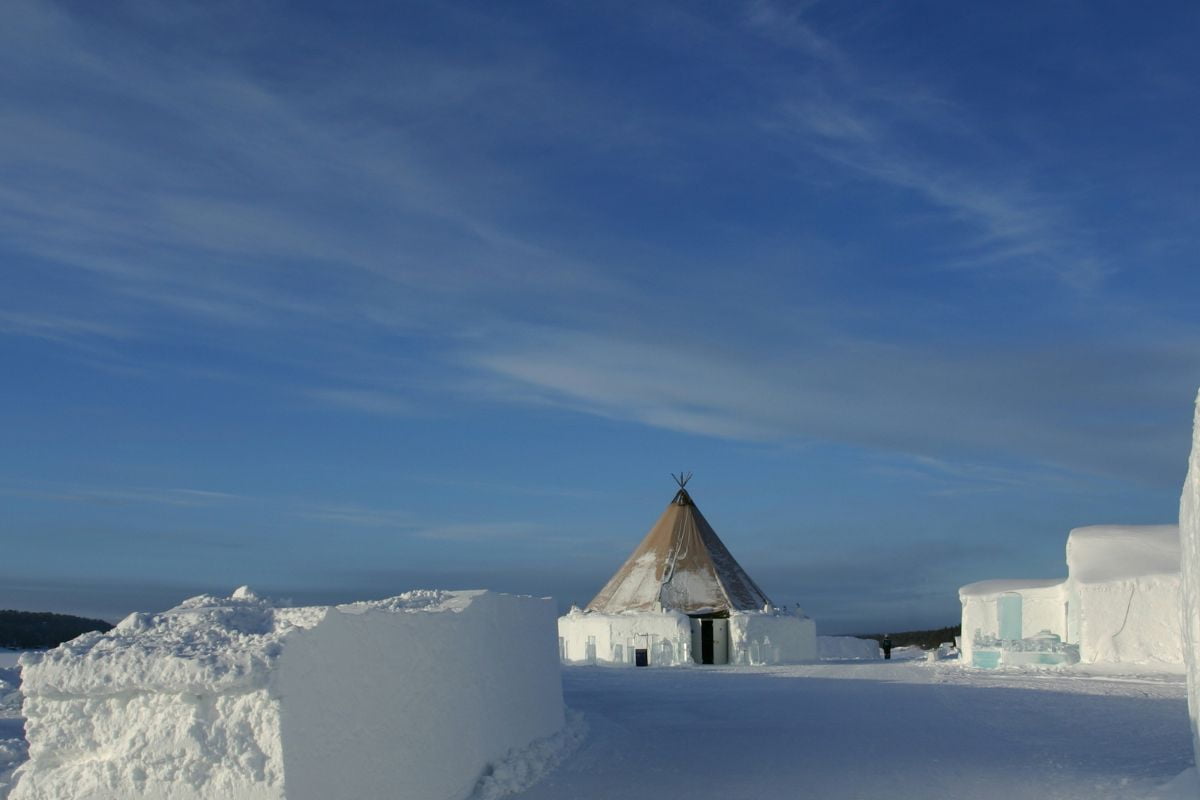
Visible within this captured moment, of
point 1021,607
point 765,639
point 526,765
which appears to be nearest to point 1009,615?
point 1021,607

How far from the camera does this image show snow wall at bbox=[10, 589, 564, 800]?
629 cm

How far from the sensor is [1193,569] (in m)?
8.45

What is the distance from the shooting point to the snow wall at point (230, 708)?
629cm

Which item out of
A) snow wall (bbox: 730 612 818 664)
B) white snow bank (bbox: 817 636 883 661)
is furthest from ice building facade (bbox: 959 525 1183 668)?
white snow bank (bbox: 817 636 883 661)

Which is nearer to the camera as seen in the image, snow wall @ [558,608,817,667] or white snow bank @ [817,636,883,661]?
snow wall @ [558,608,817,667]

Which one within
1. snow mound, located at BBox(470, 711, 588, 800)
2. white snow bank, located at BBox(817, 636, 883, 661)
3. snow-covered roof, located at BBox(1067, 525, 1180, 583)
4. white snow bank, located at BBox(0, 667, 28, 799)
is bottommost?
white snow bank, located at BBox(817, 636, 883, 661)

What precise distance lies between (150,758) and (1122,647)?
25.0m

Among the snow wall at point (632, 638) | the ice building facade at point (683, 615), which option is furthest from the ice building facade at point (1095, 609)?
the snow wall at point (632, 638)

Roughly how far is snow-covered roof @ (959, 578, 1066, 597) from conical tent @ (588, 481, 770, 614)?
6.88 meters

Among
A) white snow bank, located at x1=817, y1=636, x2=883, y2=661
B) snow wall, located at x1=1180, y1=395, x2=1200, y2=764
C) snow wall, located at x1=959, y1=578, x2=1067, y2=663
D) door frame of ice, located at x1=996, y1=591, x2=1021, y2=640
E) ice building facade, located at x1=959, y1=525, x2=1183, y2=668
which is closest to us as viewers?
snow wall, located at x1=1180, y1=395, x2=1200, y2=764

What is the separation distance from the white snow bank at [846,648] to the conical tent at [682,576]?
182 inches

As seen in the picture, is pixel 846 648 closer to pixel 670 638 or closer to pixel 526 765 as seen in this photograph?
pixel 670 638

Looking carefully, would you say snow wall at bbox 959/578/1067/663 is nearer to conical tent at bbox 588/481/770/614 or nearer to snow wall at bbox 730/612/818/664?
snow wall at bbox 730/612/818/664

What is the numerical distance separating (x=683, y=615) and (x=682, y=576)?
2712 mm
